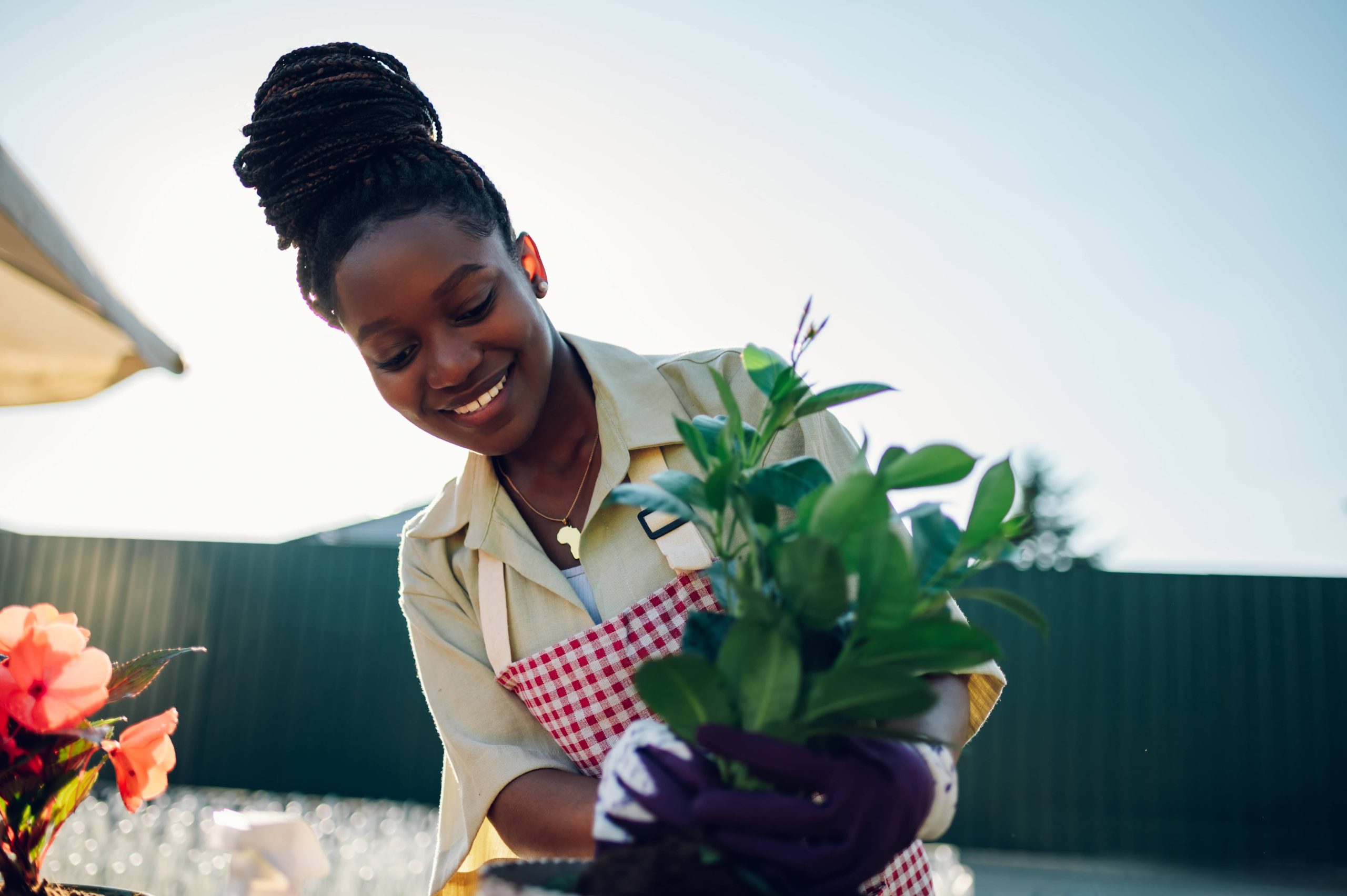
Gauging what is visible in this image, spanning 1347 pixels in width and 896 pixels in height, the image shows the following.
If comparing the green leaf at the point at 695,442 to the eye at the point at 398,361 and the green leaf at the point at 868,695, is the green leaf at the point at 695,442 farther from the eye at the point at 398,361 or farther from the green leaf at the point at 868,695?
the eye at the point at 398,361

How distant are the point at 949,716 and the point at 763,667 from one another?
49 centimetres

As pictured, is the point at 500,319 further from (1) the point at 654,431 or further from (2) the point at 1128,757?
(2) the point at 1128,757

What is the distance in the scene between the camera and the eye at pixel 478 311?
4.22 ft

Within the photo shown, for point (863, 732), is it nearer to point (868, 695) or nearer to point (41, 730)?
point (868, 695)

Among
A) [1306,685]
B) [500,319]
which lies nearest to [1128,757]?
[1306,685]

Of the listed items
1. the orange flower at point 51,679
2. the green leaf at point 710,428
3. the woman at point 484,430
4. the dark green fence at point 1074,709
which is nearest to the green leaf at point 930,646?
the green leaf at point 710,428

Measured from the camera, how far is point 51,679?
0.97m

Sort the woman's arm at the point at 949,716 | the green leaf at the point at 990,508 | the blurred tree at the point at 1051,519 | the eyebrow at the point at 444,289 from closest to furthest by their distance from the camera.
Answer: the green leaf at the point at 990,508, the woman's arm at the point at 949,716, the eyebrow at the point at 444,289, the blurred tree at the point at 1051,519

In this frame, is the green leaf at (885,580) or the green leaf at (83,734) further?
the green leaf at (83,734)

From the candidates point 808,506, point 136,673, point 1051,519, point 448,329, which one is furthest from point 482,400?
point 1051,519

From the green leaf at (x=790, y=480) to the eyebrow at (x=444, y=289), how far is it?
2.26 feet

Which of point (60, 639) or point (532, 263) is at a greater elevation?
point (532, 263)

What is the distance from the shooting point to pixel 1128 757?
637 cm

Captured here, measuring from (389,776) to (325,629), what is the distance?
1.31 metres
